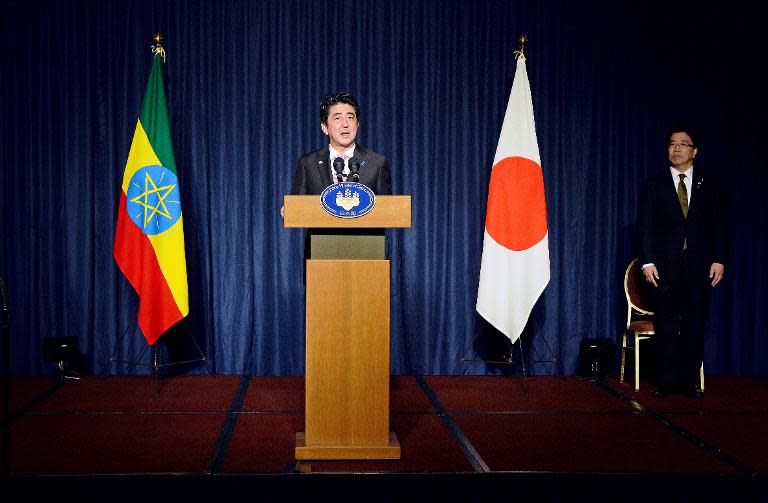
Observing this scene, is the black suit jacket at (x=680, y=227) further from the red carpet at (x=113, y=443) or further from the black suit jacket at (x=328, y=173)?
the red carpet at (x=113, y=443)

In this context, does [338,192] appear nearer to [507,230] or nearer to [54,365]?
[507,230]

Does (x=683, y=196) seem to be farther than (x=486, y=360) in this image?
No

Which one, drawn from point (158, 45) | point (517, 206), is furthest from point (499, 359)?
point (158, 45)

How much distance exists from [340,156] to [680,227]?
2.31 m

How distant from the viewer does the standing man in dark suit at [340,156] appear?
342 centimetres

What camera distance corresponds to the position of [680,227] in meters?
4.32

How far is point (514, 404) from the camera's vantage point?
4211 mm

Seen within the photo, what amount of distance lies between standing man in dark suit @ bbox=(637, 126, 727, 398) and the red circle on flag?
2.25 feet

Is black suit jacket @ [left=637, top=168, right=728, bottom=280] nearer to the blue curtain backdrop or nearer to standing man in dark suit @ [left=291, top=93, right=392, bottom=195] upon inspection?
the blue curtain backdrop

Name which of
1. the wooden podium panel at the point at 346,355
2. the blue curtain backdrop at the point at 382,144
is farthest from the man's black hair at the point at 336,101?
the blue curtain backdrop at the point at 382,144

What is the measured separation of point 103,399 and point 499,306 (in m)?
2.70

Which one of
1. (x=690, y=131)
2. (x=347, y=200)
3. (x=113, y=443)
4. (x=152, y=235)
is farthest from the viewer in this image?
(x=152, y=235)

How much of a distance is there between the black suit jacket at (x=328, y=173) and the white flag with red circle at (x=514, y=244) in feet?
4.44

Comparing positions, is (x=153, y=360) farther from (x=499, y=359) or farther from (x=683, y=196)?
(x=683, y=196)
